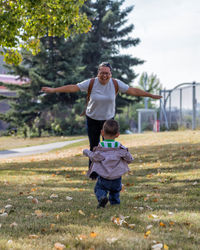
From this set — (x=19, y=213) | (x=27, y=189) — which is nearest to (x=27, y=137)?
(x=27, y=189)

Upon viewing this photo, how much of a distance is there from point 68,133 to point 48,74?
17.1 feet

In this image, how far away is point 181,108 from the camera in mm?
25297

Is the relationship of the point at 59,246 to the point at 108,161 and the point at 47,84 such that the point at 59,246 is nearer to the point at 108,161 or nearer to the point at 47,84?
the point at 108,161

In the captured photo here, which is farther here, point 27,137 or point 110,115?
point 27,137

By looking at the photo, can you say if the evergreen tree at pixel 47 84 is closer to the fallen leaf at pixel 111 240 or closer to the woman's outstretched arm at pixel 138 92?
the woman's outstretched arm at pixel 138 92

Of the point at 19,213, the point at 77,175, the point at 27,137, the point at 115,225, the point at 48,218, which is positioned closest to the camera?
the point at 115,225

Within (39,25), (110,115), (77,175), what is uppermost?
(39,25)

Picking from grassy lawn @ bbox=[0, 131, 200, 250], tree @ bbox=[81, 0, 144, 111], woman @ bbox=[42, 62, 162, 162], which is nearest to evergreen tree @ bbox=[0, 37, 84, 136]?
tree @ bbox=[81, 0, 144, 111]

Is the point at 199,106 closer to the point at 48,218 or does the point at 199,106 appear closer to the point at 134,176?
the point at 134,176

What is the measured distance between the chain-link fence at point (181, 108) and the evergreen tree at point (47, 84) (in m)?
7.49

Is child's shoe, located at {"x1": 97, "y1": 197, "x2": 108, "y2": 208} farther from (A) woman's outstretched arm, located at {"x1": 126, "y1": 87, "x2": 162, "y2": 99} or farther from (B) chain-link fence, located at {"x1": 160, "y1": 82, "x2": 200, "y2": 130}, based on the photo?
(B) chain-link fence, located at {"x1": 160, "y1": 82, "x2": 200, "y2": 130}

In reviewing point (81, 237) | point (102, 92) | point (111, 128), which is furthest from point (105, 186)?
point (102, 92)

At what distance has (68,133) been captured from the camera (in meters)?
29.7

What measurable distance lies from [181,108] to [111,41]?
1289 cm
